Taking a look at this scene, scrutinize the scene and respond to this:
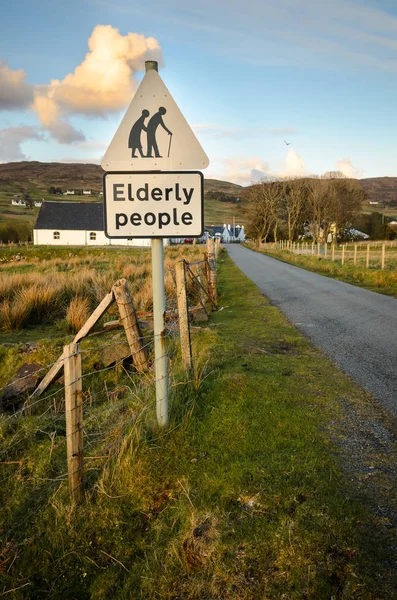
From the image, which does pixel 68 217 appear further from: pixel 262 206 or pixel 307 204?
pixel 307 204

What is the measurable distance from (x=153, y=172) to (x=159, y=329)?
4.27ft

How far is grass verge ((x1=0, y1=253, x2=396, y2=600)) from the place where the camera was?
2598 mm

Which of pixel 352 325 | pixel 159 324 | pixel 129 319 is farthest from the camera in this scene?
pixel 352 325

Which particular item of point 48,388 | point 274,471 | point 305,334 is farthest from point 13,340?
point 274,471

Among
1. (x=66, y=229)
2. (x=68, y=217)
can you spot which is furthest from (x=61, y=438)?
(x=68, y=217)

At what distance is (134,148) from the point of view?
11.8ft

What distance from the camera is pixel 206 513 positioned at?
308 centimetres

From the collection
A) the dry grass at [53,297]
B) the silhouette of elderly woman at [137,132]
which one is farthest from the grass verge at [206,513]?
the dry grass at [53,297]

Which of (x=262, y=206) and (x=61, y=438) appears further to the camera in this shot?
(x=262, y=206)

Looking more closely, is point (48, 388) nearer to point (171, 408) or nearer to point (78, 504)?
point (171, 408)

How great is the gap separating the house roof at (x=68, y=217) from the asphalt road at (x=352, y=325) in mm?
62203

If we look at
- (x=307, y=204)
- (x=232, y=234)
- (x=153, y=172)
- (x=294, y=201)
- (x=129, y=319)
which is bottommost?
(x=232, y=234)

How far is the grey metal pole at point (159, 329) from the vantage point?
12.3 ft

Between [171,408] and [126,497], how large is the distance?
3.53 ft
